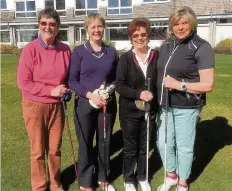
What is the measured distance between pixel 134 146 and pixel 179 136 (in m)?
0.60

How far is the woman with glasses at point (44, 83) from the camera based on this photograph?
12.1ft

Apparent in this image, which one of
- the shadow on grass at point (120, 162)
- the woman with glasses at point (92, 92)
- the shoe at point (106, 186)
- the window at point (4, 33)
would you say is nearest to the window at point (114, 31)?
the window at point (4, 33)

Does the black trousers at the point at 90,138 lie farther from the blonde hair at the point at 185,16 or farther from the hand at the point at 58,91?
the blonde hair at the point at 185,16

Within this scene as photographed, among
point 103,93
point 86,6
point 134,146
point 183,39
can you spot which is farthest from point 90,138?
point 86,6

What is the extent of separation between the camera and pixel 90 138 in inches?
166

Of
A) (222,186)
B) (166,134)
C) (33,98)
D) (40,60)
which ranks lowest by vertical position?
(222,186)

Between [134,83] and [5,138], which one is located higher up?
[134,83]

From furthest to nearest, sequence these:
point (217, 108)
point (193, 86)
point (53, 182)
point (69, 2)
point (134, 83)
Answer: point (69, 2)
point (217, 108)
point (53, 182)
point (134, 83)
point (193, 86)

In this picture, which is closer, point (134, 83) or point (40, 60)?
point (40, 60)

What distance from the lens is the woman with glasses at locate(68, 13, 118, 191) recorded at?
12.6 feet

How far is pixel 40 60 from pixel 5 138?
10.7ft

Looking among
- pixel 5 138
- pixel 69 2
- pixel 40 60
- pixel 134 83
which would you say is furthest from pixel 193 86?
pixel 69 2

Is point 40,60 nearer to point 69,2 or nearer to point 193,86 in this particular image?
point 193,86

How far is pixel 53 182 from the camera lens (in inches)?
171
